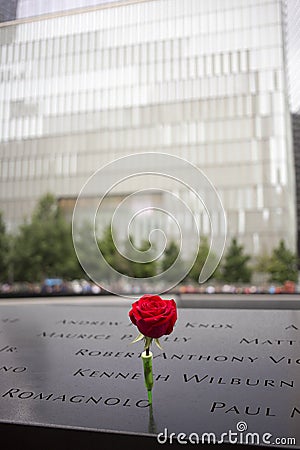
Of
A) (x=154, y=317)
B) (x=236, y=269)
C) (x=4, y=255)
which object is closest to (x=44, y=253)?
(x=4, y=255)

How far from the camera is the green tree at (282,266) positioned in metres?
23.8

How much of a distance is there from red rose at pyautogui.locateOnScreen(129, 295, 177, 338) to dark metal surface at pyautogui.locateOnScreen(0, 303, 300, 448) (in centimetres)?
50

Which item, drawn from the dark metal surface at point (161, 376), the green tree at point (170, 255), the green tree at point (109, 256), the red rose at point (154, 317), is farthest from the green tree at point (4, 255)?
the red rose at point (154, 317)

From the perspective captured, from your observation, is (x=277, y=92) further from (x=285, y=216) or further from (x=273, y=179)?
(x=285, y=216)

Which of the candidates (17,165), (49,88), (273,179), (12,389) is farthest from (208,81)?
(12,389)

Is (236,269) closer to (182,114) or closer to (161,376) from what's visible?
(182,114)

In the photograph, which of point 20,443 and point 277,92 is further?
point 277,92

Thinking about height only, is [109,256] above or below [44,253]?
below

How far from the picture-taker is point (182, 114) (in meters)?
31.2

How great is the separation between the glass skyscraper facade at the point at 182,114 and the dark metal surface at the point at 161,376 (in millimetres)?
21340

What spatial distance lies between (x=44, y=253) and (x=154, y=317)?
2089 cm

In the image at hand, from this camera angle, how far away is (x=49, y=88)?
26453mm

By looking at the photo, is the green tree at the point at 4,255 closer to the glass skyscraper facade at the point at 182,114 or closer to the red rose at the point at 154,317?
the glass skyscraper facade at the point at 182,114

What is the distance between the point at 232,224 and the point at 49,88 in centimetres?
1398
